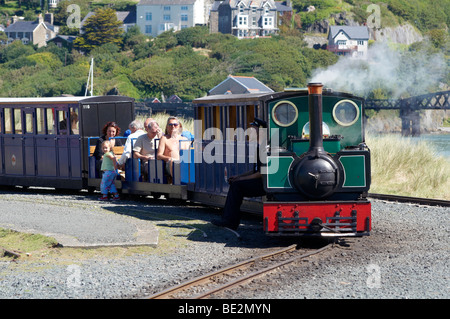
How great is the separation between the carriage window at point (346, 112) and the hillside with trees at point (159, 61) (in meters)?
78.4

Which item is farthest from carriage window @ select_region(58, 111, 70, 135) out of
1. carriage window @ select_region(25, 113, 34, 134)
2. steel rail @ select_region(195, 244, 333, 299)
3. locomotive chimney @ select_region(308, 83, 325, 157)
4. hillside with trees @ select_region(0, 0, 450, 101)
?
hillside with trees @ select_region(0, 0, 450, 101)

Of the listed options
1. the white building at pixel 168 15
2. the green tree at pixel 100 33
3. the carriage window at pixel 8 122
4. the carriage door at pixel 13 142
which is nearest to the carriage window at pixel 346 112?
the carriage door at pixel 13 142

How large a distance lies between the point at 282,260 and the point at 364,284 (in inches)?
61.1

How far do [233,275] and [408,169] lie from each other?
15368 mm

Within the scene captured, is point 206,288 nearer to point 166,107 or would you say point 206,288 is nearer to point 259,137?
point 259,137

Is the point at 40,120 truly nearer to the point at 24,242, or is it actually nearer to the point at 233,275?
the point at 24,242

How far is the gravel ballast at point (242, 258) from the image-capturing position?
314 inches

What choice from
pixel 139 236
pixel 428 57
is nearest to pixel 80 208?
pixel 139 236

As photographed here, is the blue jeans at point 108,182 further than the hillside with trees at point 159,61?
No

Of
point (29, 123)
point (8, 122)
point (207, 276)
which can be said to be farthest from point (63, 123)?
point (207, 276)

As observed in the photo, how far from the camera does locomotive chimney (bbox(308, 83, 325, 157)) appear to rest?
9.92 meters

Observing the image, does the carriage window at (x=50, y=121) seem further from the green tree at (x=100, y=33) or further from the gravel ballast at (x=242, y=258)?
the green tree at (x=100, y=33)

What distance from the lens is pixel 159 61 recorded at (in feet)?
361

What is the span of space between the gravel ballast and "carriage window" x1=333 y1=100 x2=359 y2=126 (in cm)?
172
